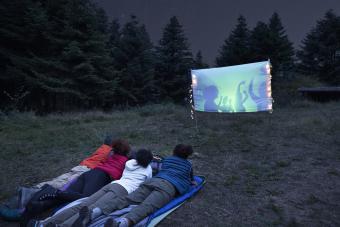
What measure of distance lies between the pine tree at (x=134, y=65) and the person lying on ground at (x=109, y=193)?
22437 mm

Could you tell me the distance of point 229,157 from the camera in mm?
6645

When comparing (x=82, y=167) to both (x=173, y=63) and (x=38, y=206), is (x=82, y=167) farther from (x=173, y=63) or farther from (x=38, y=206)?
(x=173, y=63)

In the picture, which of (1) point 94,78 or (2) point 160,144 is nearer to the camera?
(2) point 160,144

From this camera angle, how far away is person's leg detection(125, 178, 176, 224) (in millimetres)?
3223

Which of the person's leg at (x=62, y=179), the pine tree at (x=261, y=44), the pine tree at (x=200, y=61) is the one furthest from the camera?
the pine tree at (x=200, y=61)

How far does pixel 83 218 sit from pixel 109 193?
61 cm

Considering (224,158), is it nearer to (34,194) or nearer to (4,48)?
(34,194)

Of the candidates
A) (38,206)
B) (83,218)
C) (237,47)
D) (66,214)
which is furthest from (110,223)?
(237,47)

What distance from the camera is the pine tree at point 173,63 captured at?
94.2 ft

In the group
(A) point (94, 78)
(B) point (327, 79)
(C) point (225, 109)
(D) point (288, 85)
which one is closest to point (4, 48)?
(A) point (94, 78)

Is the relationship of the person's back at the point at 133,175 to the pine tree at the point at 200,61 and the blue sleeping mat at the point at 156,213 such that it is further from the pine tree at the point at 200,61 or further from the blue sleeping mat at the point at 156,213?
the pine tree at the point at 200,61

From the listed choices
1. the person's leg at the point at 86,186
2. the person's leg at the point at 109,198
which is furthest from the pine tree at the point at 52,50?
the person's leg at the point at 109,198

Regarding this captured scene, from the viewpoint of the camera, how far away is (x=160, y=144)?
7.92 metres

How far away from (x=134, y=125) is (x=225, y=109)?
412cm
